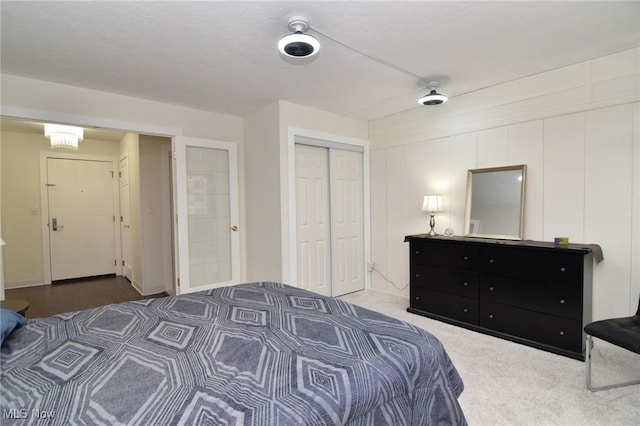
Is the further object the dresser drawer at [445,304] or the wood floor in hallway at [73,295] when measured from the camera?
the wood floor in hallway at [73,295]

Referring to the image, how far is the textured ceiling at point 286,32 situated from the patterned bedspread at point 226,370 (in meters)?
1.86

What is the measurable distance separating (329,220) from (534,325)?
251cm

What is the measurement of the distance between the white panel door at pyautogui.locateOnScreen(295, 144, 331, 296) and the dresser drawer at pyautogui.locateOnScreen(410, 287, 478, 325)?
1.22 meters

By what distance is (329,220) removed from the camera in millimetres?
4289

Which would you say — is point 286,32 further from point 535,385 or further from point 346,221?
point 535,385

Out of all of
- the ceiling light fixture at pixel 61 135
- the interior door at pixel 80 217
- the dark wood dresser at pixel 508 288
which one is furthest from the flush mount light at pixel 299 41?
the interior door at pixel 80 217

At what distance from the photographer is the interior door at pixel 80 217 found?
5.39m

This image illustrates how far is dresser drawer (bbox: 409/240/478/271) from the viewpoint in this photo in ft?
10.3

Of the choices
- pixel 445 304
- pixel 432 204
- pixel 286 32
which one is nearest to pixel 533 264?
pixel 445 304

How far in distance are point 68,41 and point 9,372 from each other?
2320mm

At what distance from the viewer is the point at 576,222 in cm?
286

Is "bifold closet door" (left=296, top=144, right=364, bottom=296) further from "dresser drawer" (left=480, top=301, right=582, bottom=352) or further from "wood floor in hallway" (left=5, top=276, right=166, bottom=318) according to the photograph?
"wood floor in hallway" (left=5, top=276, right=166, bottom=318)

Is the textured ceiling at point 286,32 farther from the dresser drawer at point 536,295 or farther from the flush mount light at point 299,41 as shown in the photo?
the dresser drawer at point 536,295

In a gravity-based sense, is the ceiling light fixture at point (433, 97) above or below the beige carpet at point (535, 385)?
above
